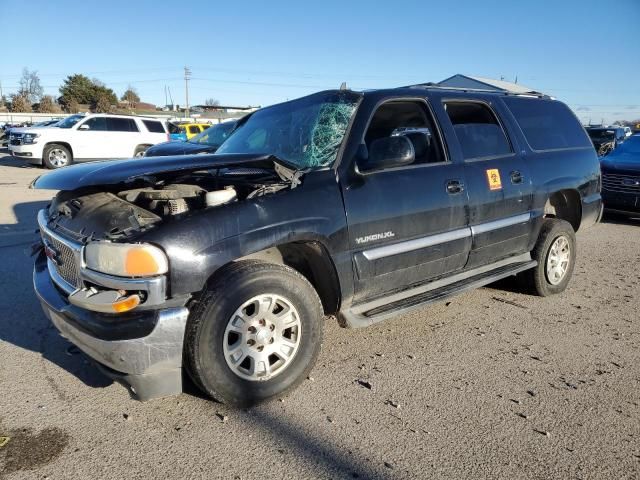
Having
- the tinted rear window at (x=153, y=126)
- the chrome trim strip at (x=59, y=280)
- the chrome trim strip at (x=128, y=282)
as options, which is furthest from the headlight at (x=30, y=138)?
the chrome trim strip at (x=128, y=282)

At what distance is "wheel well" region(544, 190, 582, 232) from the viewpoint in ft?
16.2

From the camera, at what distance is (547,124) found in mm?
4844

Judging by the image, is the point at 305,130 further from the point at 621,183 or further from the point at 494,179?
the point at 621,183

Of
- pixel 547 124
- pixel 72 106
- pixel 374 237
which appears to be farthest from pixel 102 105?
pixel 374 237

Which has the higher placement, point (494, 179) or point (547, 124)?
Result: point (547, 124)

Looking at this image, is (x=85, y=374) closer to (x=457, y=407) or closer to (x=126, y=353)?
(x=126, y=353)

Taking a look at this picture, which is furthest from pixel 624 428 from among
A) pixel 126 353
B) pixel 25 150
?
pixel 25 150

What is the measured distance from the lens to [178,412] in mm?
2771

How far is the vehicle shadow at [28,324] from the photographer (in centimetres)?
324

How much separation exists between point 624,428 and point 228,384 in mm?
2210

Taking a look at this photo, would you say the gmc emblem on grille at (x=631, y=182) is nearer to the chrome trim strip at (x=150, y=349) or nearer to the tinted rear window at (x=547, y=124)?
the tinted rear window at (x=547, y=124)

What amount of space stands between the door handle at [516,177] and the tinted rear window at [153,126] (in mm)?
16327

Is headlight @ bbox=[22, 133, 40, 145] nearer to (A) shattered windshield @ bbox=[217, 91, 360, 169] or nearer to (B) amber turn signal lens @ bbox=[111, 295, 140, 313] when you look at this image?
(A) shattered windshield @ bbox=[217, 91, 360, 169]

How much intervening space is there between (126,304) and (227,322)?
530 millimetres
